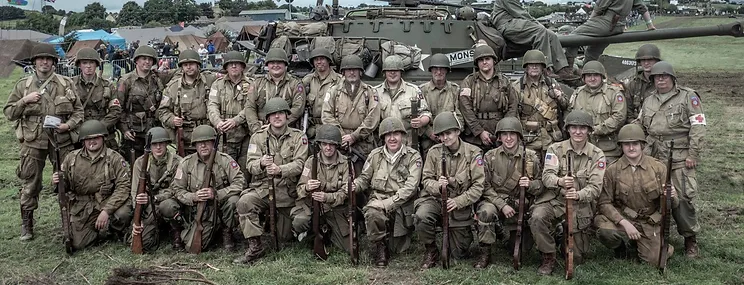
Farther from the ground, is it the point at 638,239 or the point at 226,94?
the point at 226,94

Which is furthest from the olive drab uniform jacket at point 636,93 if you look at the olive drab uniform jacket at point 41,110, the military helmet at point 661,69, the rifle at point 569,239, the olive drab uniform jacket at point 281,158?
the olive drab uniform jacket at point 41,110

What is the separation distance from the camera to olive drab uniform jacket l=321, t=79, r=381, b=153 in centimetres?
799

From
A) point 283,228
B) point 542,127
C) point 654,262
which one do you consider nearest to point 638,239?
point 654,262

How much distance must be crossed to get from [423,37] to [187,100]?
10.7 ft

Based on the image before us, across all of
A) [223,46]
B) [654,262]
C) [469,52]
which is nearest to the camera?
[654,262]

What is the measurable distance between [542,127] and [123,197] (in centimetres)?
460

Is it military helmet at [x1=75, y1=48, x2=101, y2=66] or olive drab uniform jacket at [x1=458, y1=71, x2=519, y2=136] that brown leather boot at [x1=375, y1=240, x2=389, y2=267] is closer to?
olive drab uniform jacket at [x1=458, y1=71, x2=519, y2=136]

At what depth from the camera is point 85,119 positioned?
861cm

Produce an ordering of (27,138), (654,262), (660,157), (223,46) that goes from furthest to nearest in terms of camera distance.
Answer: (223,46) < (27,138) < (660,157) < (654,262)

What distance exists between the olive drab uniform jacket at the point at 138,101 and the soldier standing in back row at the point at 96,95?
16 centimetres

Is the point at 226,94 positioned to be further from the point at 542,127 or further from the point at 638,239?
the point at 638,239

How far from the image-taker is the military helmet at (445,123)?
7065 mm

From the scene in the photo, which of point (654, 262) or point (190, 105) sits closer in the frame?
point (654, 262)

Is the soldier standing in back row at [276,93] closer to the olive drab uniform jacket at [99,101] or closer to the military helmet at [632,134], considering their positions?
the olive drab uniform jacket at [99,101]
